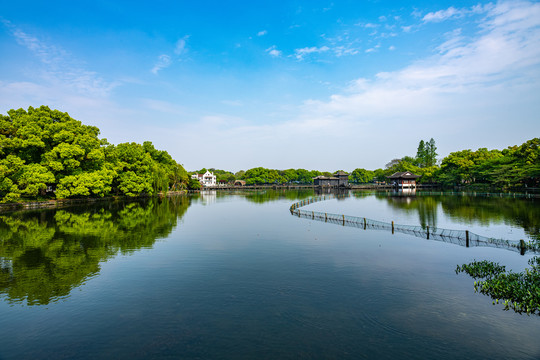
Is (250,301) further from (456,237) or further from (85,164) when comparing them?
(85,164)

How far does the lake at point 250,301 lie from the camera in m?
10.2

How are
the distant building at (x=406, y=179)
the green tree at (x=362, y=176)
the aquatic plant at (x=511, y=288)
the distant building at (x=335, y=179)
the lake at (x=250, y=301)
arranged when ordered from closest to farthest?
the lake at (x=250, y=301), the aquatic plant at (x=511, y=288), the distant building at (x=406, y=179), the distant building at (x=335, y=179), the green tree at (x=362, y=176)

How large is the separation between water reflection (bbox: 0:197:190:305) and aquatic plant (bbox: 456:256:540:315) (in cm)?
2125

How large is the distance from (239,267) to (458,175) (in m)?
106

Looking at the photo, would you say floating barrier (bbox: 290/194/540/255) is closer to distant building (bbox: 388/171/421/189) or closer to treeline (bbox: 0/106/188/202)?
treeline (bbox: 0/106/188/202)

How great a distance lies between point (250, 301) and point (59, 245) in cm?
1936

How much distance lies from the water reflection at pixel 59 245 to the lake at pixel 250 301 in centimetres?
15

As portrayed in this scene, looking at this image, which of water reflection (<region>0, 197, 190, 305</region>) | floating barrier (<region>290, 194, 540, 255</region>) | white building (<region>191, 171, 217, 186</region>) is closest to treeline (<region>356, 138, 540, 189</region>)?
floating barrier (<region>290, 194, 540, 255</region>)

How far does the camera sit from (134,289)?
1522 cm

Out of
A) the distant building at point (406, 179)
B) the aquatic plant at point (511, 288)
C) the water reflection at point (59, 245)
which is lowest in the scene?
the aquatic plant at point (511, 288)

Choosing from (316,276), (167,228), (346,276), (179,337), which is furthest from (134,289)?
(167,228)

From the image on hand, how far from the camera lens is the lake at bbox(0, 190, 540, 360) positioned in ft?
33.3

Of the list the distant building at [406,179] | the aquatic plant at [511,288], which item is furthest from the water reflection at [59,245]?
the distant building at [406,179]

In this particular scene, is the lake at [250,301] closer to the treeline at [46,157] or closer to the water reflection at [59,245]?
the water reflection at [59,245]
